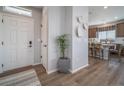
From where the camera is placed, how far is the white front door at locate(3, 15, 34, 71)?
11.4ft

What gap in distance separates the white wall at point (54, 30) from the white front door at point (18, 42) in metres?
1.36

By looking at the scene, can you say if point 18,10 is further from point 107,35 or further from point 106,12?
point 107,35

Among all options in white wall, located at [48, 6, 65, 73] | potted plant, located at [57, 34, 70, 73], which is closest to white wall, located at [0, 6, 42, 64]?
white wall, located at [48, 6, 65, 73]

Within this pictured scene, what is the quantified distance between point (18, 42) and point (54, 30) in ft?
5.19

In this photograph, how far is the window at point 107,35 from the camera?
24.8 ft

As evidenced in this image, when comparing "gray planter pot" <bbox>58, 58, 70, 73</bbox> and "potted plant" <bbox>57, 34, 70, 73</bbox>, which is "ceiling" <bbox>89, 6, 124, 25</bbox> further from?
"gray planter pot" <bbox>58, 58, 70, 73</bbox>

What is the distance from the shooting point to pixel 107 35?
7977 millimetres

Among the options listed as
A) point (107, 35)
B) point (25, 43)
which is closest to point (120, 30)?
point (107, 35)

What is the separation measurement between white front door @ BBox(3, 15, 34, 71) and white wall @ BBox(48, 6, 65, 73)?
1.36 m

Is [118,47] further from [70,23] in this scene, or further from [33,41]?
[33,41]

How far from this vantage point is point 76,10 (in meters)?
3.38

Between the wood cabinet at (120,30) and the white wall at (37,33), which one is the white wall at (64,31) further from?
the wood cabinet at (120,30)
